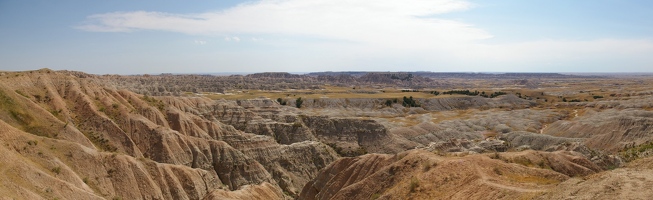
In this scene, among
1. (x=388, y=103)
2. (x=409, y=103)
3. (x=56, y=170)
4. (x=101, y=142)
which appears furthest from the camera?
(x=409, y=103)

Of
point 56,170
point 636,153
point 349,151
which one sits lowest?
point 349,151

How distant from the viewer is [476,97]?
148 meters

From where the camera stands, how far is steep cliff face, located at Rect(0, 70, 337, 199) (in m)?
37.9

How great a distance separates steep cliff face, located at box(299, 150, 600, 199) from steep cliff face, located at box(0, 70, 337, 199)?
1286cm

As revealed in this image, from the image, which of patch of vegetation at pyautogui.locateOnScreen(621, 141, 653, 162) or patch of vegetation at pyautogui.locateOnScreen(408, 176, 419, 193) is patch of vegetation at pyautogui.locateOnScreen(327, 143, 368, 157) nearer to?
patch of vegetation at pyautogui.locateOnScreen(621, 141, 653, 162)

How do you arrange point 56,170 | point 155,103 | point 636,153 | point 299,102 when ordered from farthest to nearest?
point 299,102 → point 155,103 → point 636,153 → point 56,170

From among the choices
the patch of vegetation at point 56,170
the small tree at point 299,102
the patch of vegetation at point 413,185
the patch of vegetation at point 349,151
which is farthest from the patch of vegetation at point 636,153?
the small tree at point 299,102

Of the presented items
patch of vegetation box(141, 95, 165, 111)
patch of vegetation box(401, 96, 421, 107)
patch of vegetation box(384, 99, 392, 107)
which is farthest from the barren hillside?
patch of vegetation box(401, 96, 421, 107)

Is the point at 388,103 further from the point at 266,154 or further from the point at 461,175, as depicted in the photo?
the point at 461,175

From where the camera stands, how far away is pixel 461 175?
2797 centimetres

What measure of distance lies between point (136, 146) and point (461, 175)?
36366mm

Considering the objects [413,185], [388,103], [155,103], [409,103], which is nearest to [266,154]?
[155,103]

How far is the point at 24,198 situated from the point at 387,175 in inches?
934

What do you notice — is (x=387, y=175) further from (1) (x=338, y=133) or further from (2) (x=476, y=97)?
(2) (x=476, y=97)
